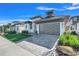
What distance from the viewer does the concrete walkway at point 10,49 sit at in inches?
90.3

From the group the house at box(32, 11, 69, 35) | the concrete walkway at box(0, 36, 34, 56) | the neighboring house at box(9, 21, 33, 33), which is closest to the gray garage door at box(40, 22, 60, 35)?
the house at box(32, 11, 69, 35)

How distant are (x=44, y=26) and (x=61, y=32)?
198 mm

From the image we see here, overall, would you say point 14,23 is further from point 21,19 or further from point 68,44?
point 68,44

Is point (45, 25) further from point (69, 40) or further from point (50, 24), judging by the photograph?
point (69, 40)

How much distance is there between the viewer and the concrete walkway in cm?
229

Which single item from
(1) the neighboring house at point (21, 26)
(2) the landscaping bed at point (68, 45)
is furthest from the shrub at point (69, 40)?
(1) the neighboring house at point (21, 26)

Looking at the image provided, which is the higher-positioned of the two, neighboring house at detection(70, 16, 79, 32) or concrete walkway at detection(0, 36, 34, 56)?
neighboring house at detection(70, 16, 79, 32)

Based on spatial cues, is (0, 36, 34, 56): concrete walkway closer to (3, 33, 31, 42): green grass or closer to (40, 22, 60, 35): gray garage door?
(3, 33, 31, 42): green grass

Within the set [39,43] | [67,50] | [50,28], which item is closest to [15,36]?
[39,43]

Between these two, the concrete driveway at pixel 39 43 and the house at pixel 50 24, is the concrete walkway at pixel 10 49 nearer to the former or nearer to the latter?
Result: the concrete driveway at pixel 39 43

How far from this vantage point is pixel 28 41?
2361 millimetres

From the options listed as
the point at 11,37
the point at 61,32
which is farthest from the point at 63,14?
the point at 11,37

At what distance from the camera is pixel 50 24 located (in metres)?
2.37

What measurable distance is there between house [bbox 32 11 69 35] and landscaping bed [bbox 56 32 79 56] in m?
0.08
